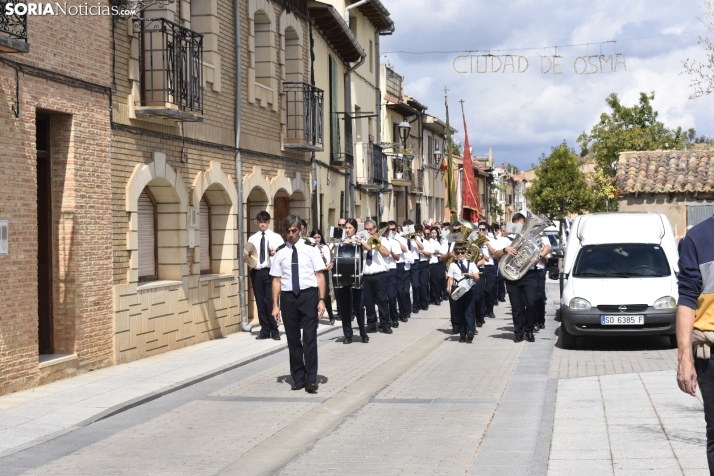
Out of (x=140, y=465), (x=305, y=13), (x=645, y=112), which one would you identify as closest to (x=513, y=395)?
(x=140, y=465)

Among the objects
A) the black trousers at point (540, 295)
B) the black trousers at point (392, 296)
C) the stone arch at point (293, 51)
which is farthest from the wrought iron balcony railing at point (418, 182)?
the black trousers at point (540, 295)

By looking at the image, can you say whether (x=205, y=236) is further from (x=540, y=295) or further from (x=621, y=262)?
(x=621, y=262)

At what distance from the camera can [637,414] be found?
913 centimetres

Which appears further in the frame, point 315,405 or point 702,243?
point 315,405

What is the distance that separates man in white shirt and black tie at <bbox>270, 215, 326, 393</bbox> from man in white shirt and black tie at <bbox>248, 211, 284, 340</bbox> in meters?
5.01

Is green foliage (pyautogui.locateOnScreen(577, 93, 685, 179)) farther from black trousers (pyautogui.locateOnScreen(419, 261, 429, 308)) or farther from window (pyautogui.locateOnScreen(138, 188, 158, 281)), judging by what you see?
window (pyautogui.locateOnScreen(138, 188, 158, 281))

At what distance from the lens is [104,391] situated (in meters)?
11.2

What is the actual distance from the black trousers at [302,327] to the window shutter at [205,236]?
261 inches

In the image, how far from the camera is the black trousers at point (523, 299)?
1622 centimetres

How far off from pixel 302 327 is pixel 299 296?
0.35m

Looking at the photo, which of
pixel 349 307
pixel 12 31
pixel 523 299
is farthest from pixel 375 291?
pixel 12 31

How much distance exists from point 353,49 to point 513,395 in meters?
19.6

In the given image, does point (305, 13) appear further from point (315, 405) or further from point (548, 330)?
point (315, 405)

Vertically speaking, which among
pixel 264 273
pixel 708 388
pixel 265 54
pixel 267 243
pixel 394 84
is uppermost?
pixel 394 84
